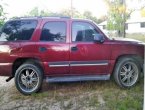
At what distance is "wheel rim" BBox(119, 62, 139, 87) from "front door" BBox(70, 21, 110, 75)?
470 mm

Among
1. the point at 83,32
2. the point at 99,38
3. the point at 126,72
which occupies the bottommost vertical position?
the point at 126,72

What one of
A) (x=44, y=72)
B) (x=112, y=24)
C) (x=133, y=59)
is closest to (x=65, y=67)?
(x=44, y=72)

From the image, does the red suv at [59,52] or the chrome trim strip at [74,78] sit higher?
the red suv at [59,52]

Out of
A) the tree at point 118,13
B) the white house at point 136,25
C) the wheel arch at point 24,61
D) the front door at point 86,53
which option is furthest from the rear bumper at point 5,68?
the white house at point 136,25

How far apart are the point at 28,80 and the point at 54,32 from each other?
4.78 ft

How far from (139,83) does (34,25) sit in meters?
3.46

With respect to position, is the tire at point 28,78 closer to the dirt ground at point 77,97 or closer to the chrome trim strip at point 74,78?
the dirt ground at point 77,97

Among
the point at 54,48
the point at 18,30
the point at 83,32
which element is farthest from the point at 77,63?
the point at 18,30

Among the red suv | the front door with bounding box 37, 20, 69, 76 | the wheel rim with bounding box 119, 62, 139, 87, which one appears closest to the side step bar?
the red suv

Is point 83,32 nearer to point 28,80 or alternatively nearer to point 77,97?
point 77,97

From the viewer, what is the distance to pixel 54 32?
25.3 feet

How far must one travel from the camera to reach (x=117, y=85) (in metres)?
8.19

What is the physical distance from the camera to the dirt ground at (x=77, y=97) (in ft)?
21.7

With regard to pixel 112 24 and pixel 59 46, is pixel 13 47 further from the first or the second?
pixel 112 24
